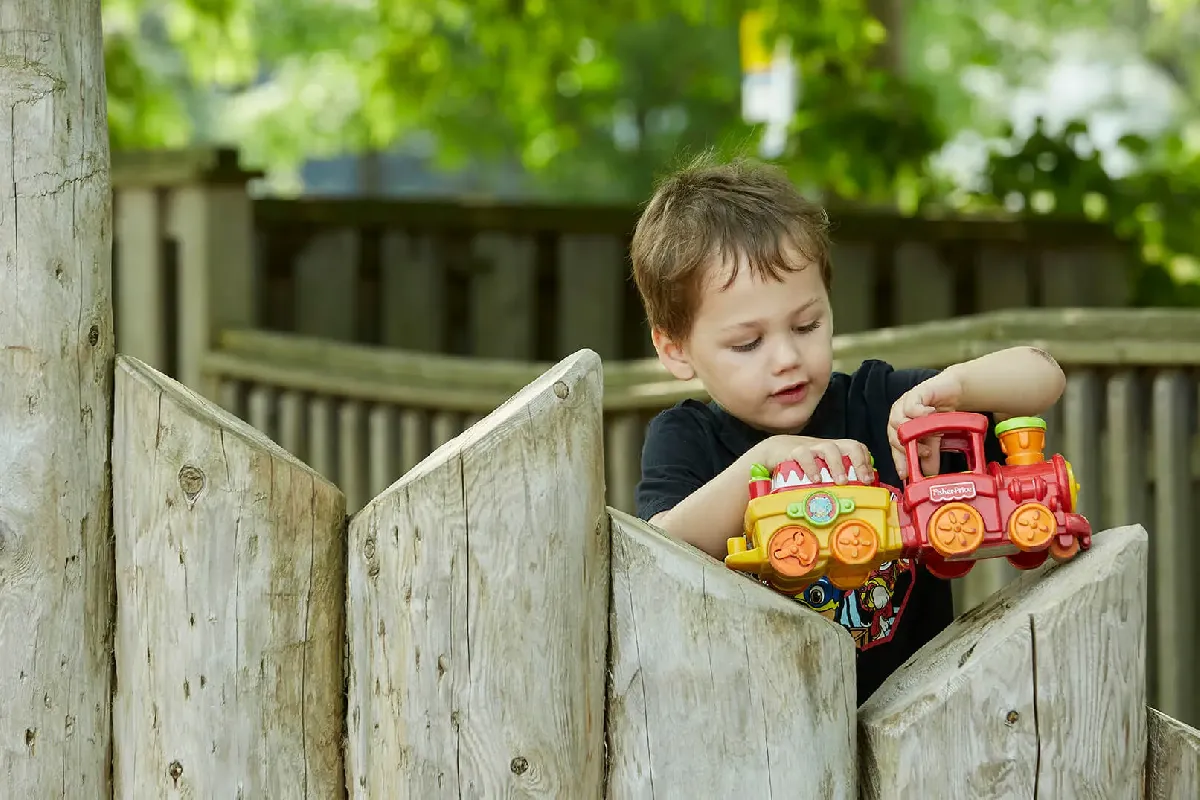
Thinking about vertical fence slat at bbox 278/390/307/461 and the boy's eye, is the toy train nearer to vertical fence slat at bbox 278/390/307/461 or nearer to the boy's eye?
the boy's eye

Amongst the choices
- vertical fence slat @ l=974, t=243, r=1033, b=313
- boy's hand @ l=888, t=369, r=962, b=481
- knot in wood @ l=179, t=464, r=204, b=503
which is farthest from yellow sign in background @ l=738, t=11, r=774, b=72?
knot in wood @ l=179, t=464, r=204, b=503

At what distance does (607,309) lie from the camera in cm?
454

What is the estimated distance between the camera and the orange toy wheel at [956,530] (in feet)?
5.60

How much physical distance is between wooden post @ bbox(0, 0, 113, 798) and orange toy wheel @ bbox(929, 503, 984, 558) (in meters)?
1.03

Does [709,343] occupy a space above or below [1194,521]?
above

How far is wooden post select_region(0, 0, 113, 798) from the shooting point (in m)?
1.82

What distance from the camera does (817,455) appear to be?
1796mm

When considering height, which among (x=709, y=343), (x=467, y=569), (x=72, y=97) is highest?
(x=72, y=97)

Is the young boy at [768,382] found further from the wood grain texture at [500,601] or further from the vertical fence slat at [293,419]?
the vertical fence slat at [293,419]

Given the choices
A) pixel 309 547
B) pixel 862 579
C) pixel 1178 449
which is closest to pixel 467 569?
pixel 309 547

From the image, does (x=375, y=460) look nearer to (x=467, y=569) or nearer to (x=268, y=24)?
(x=467, y=569)

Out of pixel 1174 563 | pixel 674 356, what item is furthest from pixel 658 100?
pixel 674 356

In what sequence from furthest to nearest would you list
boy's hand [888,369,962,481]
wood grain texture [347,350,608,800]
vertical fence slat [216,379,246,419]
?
vertical fence slat [216,379,246,419], boy's hand [888,369,962,481], wood grain texture [347,350,608,800]

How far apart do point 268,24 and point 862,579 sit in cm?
1050
